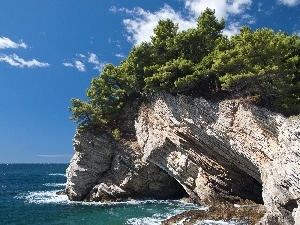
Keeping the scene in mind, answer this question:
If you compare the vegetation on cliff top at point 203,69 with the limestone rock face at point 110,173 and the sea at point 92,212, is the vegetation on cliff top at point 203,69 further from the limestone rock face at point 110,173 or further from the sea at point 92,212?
the sea at point 92,212

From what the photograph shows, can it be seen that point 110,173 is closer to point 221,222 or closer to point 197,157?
point 197,157

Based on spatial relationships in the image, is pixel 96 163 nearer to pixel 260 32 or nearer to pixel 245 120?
pixel 245 120

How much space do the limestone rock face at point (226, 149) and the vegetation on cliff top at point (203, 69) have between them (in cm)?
220

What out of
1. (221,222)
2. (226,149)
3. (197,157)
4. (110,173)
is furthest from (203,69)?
(110,173)

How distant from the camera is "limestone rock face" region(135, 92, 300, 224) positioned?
26984mm

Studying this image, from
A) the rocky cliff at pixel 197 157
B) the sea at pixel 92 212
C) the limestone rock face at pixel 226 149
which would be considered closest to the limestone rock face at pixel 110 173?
the rocky cliff at pixel 197 157

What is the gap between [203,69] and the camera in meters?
38.2

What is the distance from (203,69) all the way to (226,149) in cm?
960

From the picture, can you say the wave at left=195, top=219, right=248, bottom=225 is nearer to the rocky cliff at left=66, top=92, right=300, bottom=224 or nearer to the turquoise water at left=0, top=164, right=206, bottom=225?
the rocky cliff at left=66, top=92, right=300, bottom=224

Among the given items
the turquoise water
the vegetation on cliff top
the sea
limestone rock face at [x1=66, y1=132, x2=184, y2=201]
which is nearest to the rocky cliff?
limestone rock face at [x1=66, y1=132, x2=184, y2=201]

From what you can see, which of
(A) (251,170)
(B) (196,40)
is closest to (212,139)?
(A) (251,170)

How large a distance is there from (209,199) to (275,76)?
17.0 meters

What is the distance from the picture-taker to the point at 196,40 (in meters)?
43.1

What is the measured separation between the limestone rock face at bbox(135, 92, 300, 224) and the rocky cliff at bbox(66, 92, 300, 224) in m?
0.08
